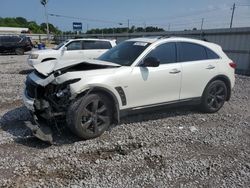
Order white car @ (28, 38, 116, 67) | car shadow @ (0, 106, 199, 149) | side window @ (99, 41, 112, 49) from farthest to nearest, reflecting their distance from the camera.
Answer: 1. side window @ (99, 41, 112, 49)
2. white car @ (28, 38, 116, 67)
3. car shadow @ (0, 106, 199, 149)

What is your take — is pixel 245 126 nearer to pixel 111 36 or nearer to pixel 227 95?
pixel 227 95

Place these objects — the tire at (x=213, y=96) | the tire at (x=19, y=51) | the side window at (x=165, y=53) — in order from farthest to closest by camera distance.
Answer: the tire at (x=19, y=51)
the tire at (x=213, y=96)
the side window at (x=165, y=53)

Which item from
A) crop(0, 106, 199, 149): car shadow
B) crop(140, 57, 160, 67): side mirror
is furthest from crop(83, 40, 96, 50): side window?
crop(140, 57, 160, 67): side mirror

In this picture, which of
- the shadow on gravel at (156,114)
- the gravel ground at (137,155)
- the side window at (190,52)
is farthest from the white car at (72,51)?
the side window at (190,52)

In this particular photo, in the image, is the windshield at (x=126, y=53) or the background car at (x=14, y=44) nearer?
the windshield at (x=126, y=53)

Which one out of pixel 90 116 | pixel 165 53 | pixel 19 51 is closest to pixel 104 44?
pixel 165 53

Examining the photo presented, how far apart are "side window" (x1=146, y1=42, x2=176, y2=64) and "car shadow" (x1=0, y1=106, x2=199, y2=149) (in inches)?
51.5

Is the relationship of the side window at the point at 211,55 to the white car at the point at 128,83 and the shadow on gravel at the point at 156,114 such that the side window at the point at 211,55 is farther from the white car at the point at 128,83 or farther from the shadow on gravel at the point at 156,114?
the shadow on gravel at the point at 156,114

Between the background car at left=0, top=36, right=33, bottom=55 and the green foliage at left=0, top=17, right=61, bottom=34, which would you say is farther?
the green foliage at left=0, top=17, right=61, bottom=34

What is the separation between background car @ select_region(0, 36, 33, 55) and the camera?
891 inches

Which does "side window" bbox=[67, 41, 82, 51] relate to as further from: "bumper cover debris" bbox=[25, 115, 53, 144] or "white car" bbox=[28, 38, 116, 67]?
"bumper cover debris" bbox=[25, 115, 53, 144]

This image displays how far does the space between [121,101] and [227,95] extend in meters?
3.03

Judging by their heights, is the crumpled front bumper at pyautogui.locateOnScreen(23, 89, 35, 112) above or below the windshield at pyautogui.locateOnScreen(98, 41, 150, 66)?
below

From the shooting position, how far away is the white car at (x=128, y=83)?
4316 millimetres
